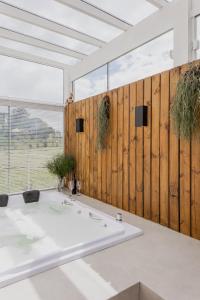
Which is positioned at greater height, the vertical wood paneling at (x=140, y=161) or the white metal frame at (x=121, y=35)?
the white metal frame at (x=121, y=35)

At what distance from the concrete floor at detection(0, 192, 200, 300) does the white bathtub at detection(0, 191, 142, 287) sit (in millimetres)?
78

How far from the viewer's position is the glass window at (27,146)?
4.00 meters

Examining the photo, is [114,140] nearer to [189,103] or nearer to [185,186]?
[185,186]

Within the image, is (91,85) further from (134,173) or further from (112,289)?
(112,289)

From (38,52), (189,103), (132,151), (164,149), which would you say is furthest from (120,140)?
(38,52)

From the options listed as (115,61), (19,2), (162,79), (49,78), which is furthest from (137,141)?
(49,78)

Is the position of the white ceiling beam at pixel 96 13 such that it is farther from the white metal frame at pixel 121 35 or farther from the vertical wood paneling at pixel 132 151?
the vertical wood paneling at pixel 132 151

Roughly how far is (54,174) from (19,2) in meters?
2.63

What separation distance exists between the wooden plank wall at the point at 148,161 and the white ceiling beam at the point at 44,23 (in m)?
0.88

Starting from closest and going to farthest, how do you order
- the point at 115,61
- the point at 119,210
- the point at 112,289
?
1. the point at 112,289
2. the point at 119,210
3. the point at 115,61

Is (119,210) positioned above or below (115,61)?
below

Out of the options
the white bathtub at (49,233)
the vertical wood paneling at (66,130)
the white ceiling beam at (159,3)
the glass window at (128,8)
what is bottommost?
the white bathtub at (49,233)

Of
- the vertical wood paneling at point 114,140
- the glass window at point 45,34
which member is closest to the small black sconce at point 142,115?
the vertical wood paneling at point 114,140

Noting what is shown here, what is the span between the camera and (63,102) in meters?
4.66
